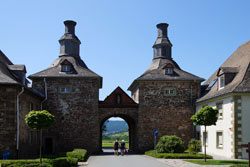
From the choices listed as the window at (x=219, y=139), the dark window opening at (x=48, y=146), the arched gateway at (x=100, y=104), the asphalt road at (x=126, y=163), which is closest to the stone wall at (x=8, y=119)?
the asphalt road at (x=126, y=163)

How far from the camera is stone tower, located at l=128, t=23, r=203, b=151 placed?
34438 millimetres

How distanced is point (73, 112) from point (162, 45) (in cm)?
1292

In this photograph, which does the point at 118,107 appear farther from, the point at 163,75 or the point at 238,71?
the point at 238,71

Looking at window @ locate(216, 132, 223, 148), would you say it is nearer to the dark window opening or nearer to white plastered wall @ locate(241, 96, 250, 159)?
white plastered wall @ locate(241, 96, 250, 159)

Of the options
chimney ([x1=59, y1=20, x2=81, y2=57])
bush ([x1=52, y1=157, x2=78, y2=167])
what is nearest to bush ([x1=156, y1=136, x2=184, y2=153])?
bush ([x1=52, y1=157, x2=78, y2=167])

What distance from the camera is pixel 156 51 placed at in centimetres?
3909

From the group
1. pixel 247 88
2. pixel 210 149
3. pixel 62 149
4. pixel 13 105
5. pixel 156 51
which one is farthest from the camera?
pixel 156 51

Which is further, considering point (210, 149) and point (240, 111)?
point (210, 149)

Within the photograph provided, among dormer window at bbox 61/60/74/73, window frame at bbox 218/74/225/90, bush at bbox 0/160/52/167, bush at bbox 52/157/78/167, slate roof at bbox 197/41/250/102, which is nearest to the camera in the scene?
bush at bbox 0/160/52/167

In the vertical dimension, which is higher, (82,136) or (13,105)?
(13,105)

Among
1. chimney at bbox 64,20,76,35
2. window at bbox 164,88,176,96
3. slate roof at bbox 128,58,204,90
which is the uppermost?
chimney at bbox 64,20,76,35

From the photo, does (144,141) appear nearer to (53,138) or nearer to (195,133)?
(195,133)

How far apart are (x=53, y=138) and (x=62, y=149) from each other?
1418 mm

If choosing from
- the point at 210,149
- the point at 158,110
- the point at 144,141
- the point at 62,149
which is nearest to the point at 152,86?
the point at 158,110
